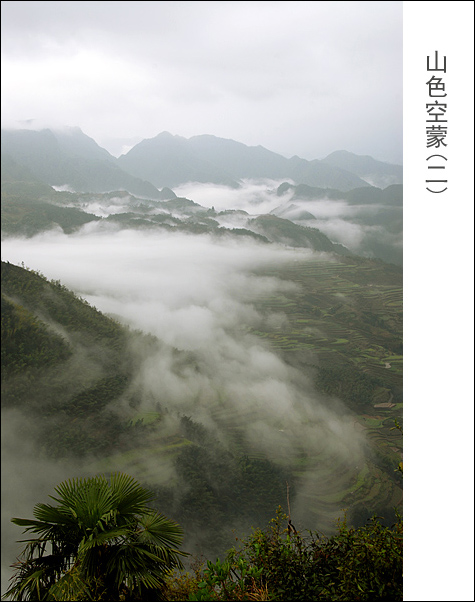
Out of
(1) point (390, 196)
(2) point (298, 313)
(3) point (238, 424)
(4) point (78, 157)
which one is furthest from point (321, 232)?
(3) point (238, 424)

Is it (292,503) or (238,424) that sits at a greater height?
(238,424)

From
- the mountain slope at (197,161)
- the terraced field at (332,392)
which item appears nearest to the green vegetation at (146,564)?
the terraced field at (332,392)

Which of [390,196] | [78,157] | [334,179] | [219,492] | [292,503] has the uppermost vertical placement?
[334,179]

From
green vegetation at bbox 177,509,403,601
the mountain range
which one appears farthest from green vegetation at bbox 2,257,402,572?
the mountain range

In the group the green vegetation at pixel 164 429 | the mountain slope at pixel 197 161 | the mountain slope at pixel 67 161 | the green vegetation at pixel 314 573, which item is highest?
the mountain slope at pixel 197 161

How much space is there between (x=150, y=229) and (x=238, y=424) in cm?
6512

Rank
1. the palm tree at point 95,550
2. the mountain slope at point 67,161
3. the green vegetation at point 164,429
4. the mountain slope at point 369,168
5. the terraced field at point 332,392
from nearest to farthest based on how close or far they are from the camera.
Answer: the palm tree at point 95,550, the green vegetation at point 164,429, the terraced field at point 332,392, the mountain slope at point 67,161, the mountain slope at point 369,168

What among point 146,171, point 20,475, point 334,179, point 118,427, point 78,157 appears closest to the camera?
point 20,475

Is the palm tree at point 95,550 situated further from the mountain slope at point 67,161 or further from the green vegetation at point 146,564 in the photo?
the mountain slope at point 67,161

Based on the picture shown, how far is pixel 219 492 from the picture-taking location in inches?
1363

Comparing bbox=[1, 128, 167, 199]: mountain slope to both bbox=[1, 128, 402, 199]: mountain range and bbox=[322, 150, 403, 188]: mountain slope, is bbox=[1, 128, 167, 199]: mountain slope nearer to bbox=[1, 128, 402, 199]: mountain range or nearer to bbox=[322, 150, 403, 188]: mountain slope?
bbox=[1, 128, 402, 199]: mountain range

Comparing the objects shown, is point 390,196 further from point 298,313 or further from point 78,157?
point 78,157

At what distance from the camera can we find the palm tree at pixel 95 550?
4.11 metres

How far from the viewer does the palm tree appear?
4105 millimetres
